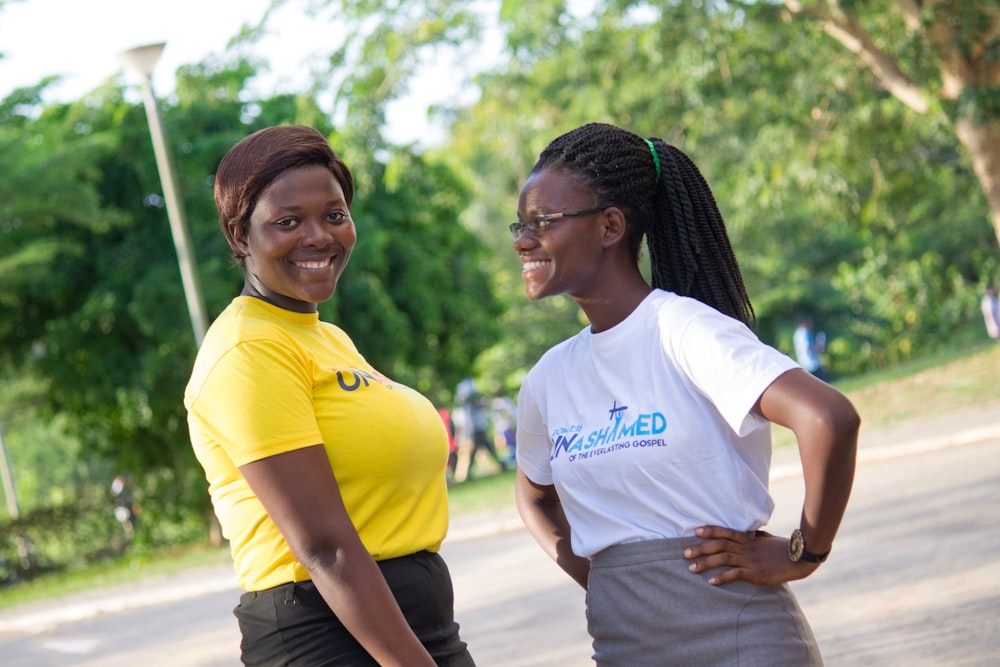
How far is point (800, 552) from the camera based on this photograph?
92.4 inches

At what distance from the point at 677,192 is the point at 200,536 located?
65.2ft

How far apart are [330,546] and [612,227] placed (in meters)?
0.87

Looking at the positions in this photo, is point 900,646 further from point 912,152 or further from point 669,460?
point 912,152

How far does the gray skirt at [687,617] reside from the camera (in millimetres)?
2328

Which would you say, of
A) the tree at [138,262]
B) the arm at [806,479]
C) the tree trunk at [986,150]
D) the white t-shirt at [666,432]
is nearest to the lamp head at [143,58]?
the tree at [138,262]

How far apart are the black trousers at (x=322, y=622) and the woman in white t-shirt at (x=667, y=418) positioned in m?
0.32

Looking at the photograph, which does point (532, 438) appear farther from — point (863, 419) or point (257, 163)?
point (863, 419)

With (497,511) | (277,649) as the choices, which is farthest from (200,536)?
(277,649)

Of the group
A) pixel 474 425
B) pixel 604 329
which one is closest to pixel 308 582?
pixel 604 329

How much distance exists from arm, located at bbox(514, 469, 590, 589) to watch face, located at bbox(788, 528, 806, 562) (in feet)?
2.07

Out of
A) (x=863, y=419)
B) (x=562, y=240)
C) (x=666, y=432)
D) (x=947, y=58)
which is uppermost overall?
(x=562, y=240)

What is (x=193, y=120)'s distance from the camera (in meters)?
19.7

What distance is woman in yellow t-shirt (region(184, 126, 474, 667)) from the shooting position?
2.28 meters

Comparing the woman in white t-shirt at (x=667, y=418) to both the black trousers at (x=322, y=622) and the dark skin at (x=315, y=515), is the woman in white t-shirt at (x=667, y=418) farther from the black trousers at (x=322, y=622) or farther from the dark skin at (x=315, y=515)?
the dark skin at (x=315, y=515)
